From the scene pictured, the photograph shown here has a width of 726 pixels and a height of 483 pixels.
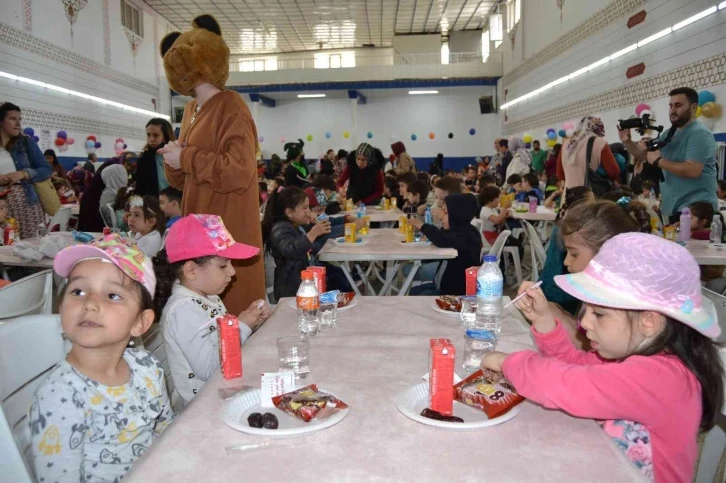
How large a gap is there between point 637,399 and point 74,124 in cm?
1391

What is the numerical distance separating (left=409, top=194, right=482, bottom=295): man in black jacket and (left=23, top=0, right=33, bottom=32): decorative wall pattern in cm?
1038

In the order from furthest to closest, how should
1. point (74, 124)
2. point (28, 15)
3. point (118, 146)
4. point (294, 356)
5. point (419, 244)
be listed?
point (118, 146), point (74, 124), point (28, 15), point (419, 244), point (294, 356)

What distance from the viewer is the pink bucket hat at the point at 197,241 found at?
2.32 m

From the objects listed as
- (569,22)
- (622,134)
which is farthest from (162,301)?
(569,22)

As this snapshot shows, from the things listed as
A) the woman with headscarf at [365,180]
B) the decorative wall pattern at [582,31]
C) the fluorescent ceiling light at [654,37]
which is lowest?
the woman with headscarf at [365,180]

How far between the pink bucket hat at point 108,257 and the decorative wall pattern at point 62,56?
35.3 ft

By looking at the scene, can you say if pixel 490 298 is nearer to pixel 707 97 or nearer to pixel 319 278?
pixel 319 278

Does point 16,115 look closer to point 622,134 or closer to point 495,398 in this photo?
point 495,398

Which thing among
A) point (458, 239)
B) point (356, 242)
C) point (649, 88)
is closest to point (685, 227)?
point (458, 239)

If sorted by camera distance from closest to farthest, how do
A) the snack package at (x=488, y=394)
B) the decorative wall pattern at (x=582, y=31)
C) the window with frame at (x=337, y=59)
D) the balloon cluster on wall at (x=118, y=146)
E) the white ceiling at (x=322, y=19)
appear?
1. the snack package at (x=488, y=394)
2. the decorative wall pattern at (x=582, y=31)
3. the balloon cluster on wall at (x=118, y=146)
4. the white ceiling at (x=322, y=19)
5. the window with frame at (x=337, y=59)

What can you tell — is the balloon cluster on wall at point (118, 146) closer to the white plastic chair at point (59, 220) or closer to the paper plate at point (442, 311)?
the white plastic chair at point (59, 220)

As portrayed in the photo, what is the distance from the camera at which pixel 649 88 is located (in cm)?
866

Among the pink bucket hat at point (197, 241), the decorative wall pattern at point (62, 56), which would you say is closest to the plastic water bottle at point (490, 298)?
the pink bucket hat at point (197, 241)

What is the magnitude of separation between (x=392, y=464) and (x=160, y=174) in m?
4.33
